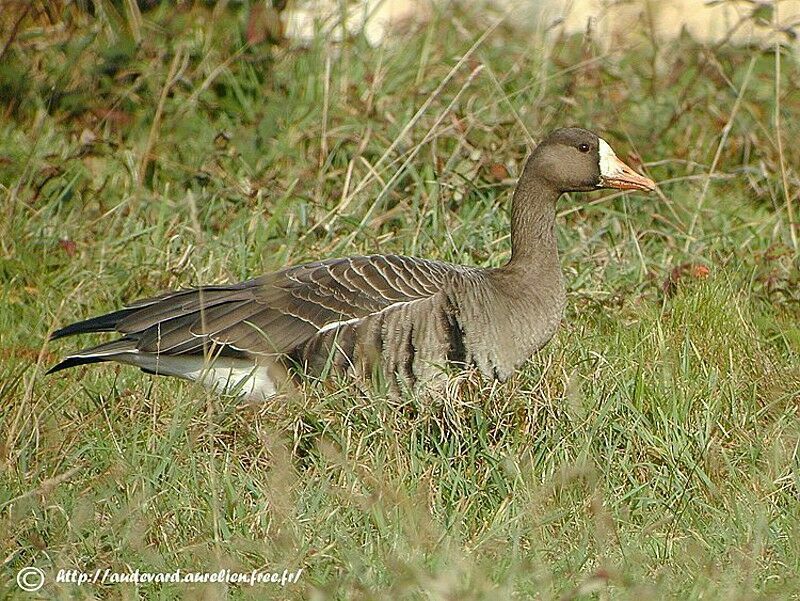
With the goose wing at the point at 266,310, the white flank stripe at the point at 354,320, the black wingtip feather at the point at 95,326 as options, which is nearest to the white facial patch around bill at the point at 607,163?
the goose wing at the point at 266,310

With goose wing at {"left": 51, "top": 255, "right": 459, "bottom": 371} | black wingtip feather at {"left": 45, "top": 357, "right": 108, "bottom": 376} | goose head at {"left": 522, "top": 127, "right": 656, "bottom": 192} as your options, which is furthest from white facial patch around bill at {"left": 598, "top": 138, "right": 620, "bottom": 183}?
black wingtip feather at {"left": 45, "top": 357, "right": 108, "bottom": 376}

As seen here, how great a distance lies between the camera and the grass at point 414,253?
12.3 ft

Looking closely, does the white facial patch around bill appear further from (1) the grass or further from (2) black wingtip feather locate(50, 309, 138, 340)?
(2) black wingtip feather locate(50, 309, 138, 340)

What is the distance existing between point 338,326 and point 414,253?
1.21 meters

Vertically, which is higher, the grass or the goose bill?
the goose bill

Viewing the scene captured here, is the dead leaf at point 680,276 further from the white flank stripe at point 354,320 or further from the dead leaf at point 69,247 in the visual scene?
the dead leaf at point 69,247

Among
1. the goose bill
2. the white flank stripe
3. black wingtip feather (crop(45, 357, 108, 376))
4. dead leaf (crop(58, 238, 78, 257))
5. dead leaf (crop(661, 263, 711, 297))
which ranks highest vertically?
the goose bill

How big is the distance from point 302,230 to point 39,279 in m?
1.22

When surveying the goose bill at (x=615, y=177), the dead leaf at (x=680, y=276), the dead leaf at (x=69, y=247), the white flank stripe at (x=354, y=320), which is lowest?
the dead leaf at (x=680, y=276)

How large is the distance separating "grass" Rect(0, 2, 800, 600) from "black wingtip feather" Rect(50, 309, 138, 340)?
25cm

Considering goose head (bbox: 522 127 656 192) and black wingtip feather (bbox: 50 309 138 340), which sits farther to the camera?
goose head (bbox: 522 127 656 192)

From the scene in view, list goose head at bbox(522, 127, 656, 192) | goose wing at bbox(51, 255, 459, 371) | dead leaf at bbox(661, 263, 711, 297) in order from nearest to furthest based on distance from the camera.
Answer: goose wing at bbox(51, 255, 459, 371) < goose head at bbox(522, 127, 656, 192) < dead leaf at bbox(661, 263, 711, 297)

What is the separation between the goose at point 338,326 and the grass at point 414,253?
0.57ft

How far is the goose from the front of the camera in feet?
15.7
